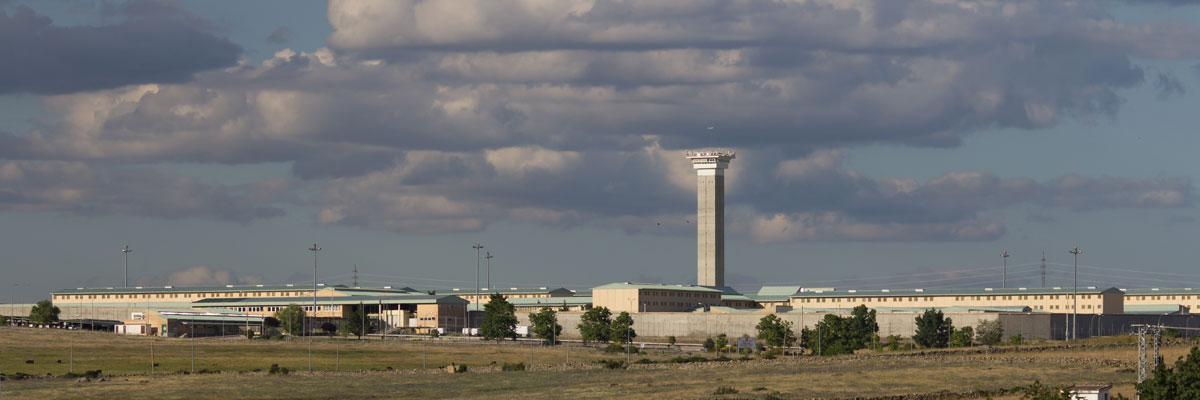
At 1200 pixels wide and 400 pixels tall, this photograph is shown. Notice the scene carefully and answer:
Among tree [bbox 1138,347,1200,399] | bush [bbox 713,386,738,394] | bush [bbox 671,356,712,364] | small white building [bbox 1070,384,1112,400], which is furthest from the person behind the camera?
bush [bbox 671,356,712,364]

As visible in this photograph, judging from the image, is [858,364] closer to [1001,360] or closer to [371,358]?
[1001,360]

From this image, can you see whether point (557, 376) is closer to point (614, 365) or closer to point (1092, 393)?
point (614, 365)

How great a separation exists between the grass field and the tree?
119 feet

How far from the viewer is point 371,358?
7534 inches

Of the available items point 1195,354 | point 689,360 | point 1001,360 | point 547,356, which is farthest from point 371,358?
point 1195,354

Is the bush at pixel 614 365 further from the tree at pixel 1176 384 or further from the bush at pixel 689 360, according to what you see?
the tree at pixel 1176 384

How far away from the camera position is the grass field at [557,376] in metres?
134

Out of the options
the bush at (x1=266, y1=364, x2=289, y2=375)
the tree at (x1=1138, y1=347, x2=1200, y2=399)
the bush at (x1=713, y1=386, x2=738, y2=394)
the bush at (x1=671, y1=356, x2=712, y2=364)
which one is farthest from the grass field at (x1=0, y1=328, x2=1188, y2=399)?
the tree at (x1=1138, y1=347, x2=1200, y2=399)

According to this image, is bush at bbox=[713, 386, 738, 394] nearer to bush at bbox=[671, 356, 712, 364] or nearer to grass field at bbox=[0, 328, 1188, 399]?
grass field at bbox=[0, 328, 1188, 399]

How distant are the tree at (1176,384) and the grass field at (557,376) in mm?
36163

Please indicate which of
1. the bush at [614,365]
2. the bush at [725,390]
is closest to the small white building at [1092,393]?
the bush at [725,390]

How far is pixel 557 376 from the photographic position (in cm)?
15725

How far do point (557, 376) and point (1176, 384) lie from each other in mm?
80249

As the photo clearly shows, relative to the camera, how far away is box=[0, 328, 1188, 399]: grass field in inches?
5261
